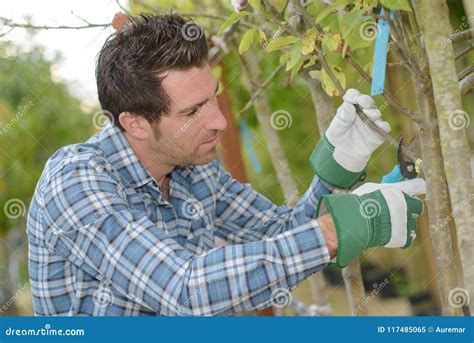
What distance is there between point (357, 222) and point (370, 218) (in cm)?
3

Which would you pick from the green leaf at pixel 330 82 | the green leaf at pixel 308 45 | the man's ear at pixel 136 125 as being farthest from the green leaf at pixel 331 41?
the man's ear at pixel 136 125

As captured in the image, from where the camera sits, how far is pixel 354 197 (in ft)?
4.31

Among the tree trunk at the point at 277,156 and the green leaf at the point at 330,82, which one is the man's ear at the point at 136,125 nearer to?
the green leaf at the point at 330,82

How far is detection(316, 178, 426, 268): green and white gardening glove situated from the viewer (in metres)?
1.28

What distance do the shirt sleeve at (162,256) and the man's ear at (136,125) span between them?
212 mm

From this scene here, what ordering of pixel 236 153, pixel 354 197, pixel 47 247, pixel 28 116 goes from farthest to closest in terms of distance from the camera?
1. pixel 28 116
2. pixel 236 153
3. pixel 47 247
4. pixel 354 197

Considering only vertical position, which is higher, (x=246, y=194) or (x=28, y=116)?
(x=28, y=116)

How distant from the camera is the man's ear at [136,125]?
5.43 ft

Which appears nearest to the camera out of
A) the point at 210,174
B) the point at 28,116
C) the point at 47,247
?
the point at 47,247

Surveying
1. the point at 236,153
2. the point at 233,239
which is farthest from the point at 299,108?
the point at 233,239

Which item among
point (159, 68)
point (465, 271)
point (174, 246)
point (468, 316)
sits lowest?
point (468, 316)

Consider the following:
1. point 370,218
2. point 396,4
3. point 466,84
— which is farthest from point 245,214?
point 396,4

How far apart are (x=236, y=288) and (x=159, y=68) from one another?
0.58 meters

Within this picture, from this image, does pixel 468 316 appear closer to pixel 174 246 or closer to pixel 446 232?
pixel 446 232
